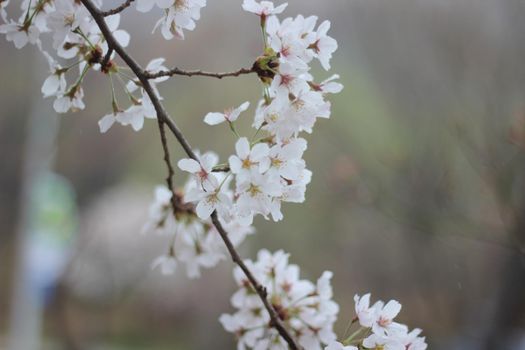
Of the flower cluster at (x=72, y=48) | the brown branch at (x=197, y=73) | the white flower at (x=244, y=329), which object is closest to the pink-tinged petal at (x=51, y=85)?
the flower cluster at (x=72, y=48)

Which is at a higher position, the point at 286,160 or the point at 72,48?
the point at 72,48

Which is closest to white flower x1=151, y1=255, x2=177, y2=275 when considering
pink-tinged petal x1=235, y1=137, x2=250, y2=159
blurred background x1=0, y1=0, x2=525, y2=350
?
pink-tinged petal x1=235, y1=137, x2=250, y2=159

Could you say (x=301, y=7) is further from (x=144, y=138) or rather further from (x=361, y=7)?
(x=144, y=138)

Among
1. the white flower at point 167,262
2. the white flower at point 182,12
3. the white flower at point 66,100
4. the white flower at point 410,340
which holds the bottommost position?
the white flower at point 410,340

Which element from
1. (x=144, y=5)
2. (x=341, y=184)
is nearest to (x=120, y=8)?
(x=144, y=5)

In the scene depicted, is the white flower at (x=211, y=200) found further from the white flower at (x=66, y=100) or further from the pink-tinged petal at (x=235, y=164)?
the white flower at (x=66, y=100)

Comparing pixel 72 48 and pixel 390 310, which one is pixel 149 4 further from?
pixel 390 310
